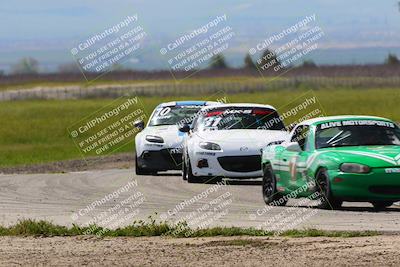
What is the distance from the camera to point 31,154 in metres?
45.9

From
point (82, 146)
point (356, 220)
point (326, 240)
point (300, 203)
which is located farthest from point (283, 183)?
point (82, 146)

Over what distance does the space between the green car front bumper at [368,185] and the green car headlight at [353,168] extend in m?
0.05

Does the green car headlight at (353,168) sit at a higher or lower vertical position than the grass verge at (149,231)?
lower

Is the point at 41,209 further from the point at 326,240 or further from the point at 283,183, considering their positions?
the point at 326,240

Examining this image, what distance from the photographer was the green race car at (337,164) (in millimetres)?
17094

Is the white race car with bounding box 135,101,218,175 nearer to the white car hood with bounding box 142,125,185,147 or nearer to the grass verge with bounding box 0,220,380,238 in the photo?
the white car hood with bounding box 142,125,185,147

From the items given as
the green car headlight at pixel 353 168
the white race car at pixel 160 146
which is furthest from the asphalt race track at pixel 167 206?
the green car headlight at pixel 353 168

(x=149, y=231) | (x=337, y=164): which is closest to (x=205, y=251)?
(x=149, y=231)

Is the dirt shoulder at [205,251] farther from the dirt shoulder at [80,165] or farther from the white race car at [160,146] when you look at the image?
the dirt shoulder at [80,165]

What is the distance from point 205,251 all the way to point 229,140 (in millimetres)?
10279

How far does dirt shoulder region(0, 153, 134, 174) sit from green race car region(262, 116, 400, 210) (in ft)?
47.5

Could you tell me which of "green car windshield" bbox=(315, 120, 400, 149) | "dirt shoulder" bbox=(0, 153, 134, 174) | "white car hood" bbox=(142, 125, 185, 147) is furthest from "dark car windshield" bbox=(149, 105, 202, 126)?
"green car windshield" bbox=(315, 120, 400, 149)

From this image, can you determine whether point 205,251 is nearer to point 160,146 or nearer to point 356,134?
point 356,134

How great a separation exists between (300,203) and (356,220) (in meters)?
3.11
